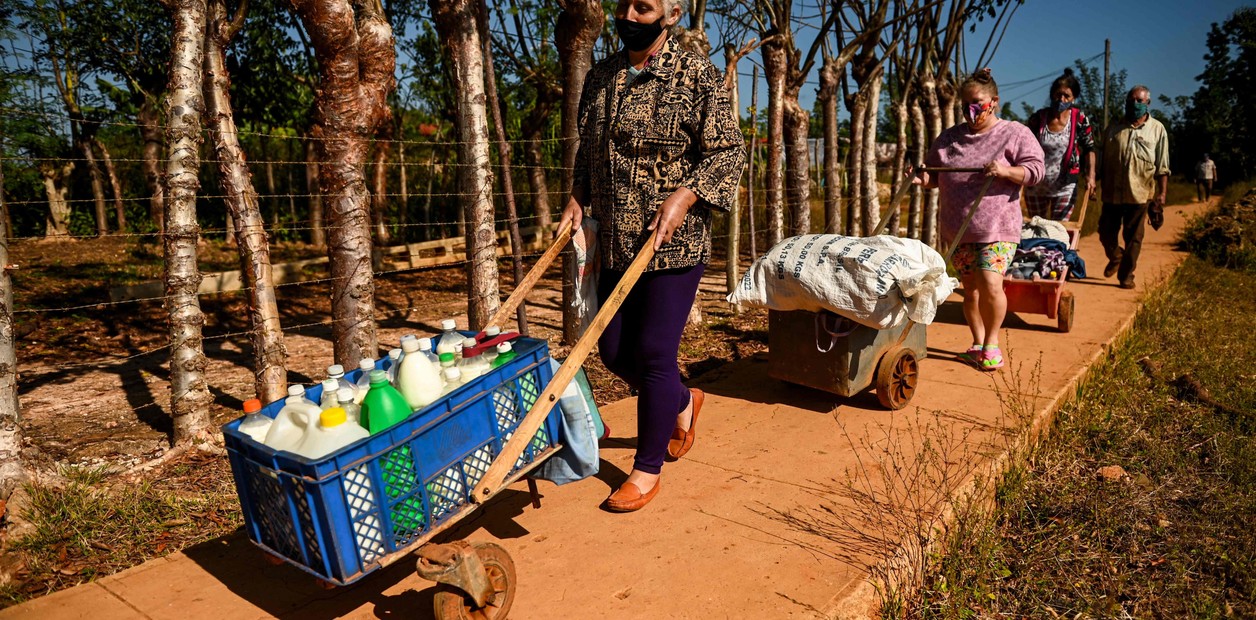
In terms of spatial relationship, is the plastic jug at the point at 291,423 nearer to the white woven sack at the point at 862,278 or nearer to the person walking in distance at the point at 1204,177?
the white woven sack at the point at 862,278

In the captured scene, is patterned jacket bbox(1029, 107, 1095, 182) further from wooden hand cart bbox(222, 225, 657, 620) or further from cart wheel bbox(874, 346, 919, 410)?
wooden hand cart bbox(222, 225, 657, 620)

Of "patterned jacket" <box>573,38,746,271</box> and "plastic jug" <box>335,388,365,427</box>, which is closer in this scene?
"plastic jug" <box>335,388,365,427</box>

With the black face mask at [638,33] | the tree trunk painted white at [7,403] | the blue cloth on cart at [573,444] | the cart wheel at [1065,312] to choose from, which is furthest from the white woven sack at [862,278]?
the tree trunk painted white at [7,403]

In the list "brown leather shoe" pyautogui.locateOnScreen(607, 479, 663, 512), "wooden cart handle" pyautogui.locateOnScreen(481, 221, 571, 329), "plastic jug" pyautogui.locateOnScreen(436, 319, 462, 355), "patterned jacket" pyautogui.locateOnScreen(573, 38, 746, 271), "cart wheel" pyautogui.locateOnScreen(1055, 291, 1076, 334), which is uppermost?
"patterned jacket" pyautogui.locateOnScreen(573, 38, 746, 271)

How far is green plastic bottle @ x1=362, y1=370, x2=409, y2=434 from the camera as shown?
2420 millimetres

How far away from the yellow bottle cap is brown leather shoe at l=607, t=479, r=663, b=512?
52.6 inches

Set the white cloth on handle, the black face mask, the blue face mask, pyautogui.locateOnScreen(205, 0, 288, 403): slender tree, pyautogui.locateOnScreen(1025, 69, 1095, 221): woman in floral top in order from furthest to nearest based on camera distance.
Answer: the blue face mask < pyautogui.locateOnScreen(1025, 69, 1095, 221): woman in floral top < pyautogui.locateOnScreen(205, 0, 288, 403): slender tree < the white cloth on handle < the black face mask

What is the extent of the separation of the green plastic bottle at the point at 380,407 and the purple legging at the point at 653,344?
1127 millimetres

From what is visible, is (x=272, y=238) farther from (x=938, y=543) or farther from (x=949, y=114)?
(x=938, y=543)

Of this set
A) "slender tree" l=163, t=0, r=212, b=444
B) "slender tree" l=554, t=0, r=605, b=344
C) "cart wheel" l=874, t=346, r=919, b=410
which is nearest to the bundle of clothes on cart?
"cart wheel" l=874, t=346, r=919, b=410

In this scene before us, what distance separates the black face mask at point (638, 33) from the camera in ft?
10.1

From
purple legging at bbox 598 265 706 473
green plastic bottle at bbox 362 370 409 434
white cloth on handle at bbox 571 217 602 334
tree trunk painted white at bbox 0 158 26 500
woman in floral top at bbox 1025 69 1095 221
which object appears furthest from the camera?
woman in floral top at bbox 1025 69 1095 221

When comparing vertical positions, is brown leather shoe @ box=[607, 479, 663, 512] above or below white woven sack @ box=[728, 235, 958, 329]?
below

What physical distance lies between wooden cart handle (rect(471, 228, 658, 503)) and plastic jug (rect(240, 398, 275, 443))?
703 mm
